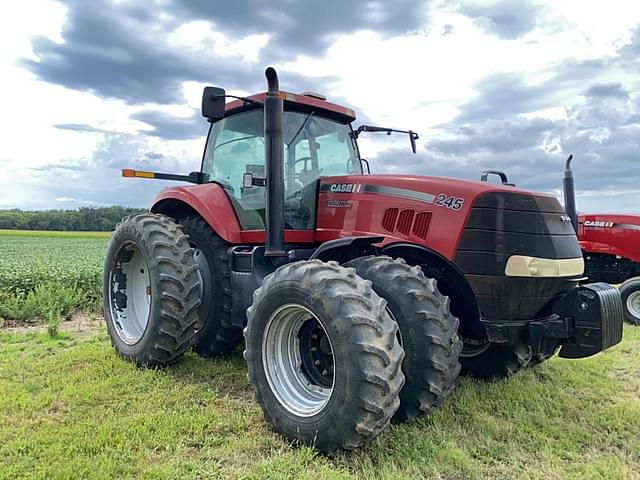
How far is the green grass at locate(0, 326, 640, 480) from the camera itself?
113 inches

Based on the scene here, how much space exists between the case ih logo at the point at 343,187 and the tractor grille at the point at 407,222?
1.39 ft

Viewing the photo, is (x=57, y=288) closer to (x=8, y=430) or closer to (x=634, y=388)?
(x=8, y=430)

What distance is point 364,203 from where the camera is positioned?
13.6ft

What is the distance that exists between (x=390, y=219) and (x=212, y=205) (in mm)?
1742

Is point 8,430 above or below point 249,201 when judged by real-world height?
below

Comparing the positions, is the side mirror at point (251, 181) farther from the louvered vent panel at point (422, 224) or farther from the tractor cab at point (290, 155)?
the louvered vent panel at point (422, 224)

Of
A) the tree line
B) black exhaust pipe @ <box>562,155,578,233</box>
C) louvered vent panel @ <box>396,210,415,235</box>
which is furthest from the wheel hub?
the tree line

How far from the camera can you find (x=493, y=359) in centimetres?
438

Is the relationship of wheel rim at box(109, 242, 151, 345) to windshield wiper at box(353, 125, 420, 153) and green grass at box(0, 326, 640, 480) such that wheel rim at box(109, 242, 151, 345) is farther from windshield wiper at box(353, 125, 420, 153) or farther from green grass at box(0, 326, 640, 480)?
windshield wiper at box(353, 125, 420, 153)

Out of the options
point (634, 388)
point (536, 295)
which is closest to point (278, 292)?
point (536, 295)

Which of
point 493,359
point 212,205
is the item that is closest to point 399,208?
point 493,359

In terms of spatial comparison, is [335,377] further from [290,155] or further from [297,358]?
[290,155]

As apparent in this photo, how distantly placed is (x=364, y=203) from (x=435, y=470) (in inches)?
80.9

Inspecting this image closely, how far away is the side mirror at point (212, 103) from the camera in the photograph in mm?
4004
